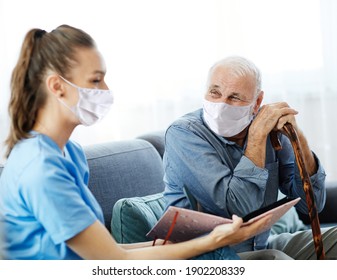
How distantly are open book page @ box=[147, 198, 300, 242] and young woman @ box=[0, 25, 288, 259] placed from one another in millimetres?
28

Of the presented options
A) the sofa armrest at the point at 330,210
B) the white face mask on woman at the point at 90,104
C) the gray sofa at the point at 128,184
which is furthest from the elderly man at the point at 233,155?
the sofa armrest at the point at 330,210

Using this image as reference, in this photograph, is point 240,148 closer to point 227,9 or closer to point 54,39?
point 54,39

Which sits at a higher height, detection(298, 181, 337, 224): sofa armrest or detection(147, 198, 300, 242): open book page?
detection(147, 198, 300, 242): open book page

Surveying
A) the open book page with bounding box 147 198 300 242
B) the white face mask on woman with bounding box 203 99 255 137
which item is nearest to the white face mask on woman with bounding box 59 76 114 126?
the open book page with bounding box 147 198 300 242

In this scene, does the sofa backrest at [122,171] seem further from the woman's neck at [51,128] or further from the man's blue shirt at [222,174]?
the woman's neck at [51,128]

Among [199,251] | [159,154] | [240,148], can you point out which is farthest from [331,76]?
[199,251]

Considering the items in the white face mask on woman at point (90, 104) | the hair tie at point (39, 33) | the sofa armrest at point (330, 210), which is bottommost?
the sofa armrest at point (330, 210)

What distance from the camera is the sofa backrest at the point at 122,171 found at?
2.10 m

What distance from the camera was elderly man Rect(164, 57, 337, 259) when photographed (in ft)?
6.02

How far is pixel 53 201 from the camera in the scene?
1.33m

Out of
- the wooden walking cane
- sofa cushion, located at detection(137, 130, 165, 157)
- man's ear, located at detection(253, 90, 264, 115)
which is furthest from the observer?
sofa cushion, located at detection(137, 130, 165, 157)

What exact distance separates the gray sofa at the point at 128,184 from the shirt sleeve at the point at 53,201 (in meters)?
0.59

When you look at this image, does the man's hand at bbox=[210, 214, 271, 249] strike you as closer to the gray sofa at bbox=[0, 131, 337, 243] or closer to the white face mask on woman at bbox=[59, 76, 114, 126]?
the white face mask on woman at bbox=[59, 76, 114, 126]

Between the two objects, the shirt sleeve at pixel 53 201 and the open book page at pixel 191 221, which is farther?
the open book page at pixel 191 221
